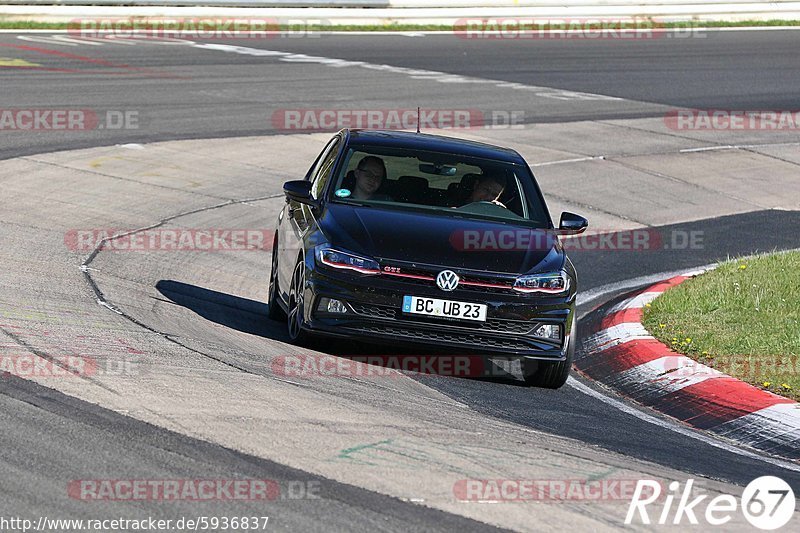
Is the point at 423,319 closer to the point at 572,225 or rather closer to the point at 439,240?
the point at 439,240

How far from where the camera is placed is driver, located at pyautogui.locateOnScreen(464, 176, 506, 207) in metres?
10.0

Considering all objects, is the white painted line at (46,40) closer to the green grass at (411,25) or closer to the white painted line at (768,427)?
the green grass at (411,25)

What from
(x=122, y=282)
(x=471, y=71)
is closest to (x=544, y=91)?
(x=471, y=71)

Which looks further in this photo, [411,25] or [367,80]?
[411,25]

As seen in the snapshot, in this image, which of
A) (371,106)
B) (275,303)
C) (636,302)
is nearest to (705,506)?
(275,303)

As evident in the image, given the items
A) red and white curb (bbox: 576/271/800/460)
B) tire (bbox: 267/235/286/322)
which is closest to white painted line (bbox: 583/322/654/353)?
red and white curb (bbox: 576/271/800/460)

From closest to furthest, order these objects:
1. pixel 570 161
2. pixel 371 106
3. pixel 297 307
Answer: pixel 297 307 < pixel 570 161 < pixel 371 106

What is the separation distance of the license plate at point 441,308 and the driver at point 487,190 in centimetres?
150

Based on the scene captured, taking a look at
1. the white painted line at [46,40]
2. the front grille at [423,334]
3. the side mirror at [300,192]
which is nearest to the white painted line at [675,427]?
the front grille at [423,334]

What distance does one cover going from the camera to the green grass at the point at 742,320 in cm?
909

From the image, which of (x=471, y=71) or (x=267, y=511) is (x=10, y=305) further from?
(x=471, y=71)

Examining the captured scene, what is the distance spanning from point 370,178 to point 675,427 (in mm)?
2997

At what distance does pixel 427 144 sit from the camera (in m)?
10.4

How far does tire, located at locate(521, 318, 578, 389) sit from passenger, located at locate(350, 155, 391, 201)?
67.1 inches
